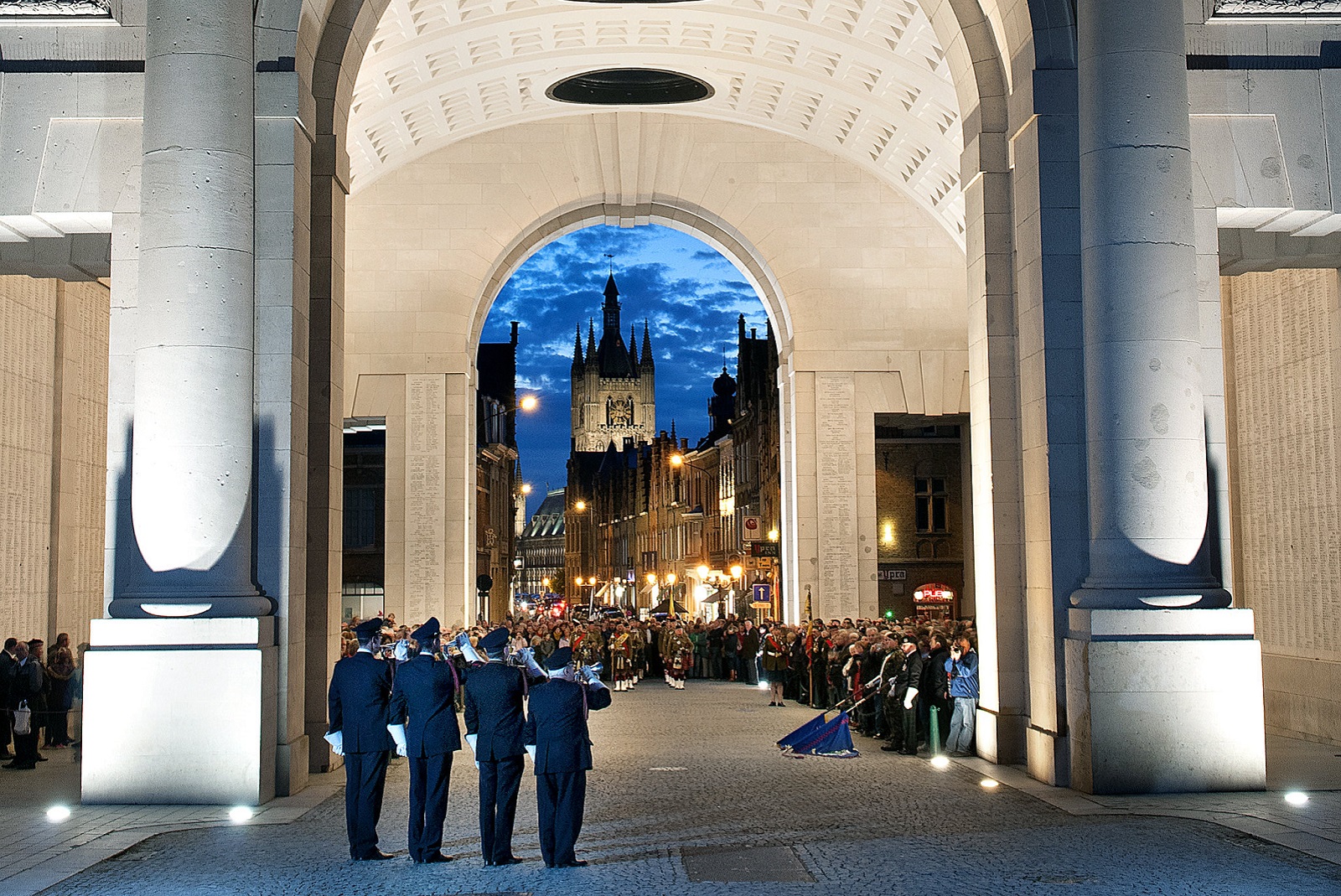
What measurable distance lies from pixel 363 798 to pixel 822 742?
830 centimetres

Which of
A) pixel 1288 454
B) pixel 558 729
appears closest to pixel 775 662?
pixel 1288 454

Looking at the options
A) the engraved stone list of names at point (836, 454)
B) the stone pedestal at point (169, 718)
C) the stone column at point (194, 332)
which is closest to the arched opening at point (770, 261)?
the engraved stone list of names at point (836, 454)

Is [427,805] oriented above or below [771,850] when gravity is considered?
above

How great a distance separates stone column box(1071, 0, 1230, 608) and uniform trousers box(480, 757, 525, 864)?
21.5ft

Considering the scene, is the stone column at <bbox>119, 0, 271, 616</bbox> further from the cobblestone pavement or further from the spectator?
the spectator

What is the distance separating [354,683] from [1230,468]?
50.4 ft

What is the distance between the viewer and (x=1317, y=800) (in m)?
12.7

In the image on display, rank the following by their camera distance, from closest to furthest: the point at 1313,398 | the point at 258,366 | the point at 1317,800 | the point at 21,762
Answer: the point at 1317,800 → the point at 258,366 → the point at 21,762 → the point at 1313,398

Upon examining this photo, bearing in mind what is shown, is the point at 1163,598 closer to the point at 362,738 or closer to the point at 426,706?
the point at 426,706

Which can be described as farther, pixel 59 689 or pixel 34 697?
pixel 59 689

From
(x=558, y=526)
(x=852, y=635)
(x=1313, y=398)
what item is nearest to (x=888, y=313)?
(x=852, y=635)

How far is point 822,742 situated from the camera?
17703 millimetres

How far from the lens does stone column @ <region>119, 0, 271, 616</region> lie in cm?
1373

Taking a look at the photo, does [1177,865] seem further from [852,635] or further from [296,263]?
[852,635]
